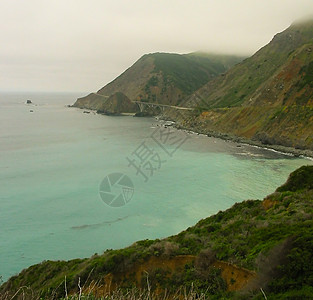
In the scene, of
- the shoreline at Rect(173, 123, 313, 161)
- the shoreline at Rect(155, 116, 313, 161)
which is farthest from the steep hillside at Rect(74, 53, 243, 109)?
the shoreline at Rect(173, 123, 313, 161)

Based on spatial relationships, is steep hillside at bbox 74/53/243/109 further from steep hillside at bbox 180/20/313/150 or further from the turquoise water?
the turquoise water

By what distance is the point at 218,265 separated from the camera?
10.1 m

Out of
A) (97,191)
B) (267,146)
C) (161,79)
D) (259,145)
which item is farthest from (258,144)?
(161,79)

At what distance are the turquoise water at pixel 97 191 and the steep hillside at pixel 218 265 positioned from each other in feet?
17.6

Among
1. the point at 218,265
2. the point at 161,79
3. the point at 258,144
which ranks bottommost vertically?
the point at 258,144

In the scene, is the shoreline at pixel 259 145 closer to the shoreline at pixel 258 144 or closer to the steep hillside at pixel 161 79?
the shoreline at pixel 258 144

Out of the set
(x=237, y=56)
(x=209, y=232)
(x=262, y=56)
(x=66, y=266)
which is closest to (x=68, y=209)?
(x=66, y=266)

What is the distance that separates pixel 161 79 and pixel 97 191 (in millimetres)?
97646

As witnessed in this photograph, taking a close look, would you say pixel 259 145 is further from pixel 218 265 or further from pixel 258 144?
pixel 218 265

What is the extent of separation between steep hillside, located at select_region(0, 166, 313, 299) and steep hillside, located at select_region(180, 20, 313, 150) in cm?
3497

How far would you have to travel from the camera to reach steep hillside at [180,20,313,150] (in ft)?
158

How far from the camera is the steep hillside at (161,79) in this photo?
374 feet

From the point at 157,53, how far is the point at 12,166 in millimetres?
125911

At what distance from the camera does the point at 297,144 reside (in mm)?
44500
